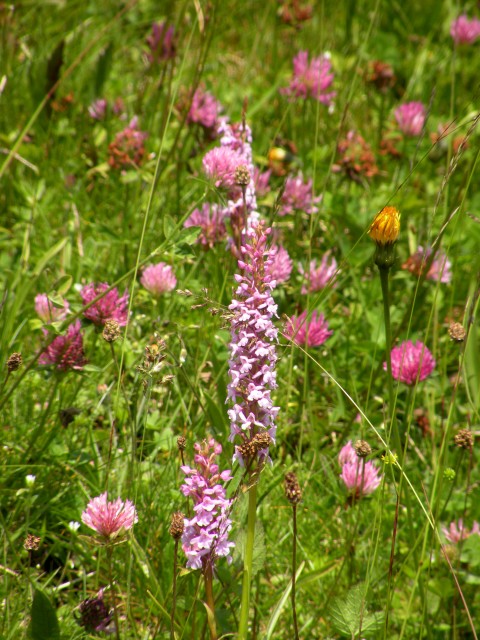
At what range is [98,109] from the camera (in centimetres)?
297

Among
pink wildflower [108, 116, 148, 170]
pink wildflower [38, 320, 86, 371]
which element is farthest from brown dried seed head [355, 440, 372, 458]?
pink wildflower [108, 116, 148, 170]

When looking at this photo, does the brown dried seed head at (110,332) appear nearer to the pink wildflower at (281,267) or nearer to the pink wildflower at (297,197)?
the pink wildflower at (281,267)

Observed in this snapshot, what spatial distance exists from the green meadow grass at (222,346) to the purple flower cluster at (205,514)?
94 mm

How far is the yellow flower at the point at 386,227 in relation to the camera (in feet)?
4.44

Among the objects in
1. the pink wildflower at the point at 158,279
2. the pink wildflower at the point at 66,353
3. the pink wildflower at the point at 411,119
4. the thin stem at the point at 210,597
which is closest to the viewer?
the thin stem at the point at 210,597

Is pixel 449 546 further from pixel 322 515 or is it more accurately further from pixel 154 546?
pixel 154 546

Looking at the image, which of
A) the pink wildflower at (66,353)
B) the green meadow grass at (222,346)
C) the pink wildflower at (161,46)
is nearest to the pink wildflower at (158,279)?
the green meadow grass at (222,346)

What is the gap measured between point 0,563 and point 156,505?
33cm

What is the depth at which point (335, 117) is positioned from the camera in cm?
331

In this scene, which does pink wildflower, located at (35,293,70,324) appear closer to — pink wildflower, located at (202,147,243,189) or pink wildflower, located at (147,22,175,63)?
pink wildflower, located at (202,147,243,189)

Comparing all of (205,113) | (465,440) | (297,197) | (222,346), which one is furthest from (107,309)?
(205,113)

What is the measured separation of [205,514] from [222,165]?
931mm

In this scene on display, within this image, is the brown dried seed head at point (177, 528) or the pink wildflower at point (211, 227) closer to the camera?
the brown dried seed head at point (177, 528)

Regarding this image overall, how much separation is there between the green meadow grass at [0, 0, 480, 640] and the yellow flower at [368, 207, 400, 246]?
4 centimetres
